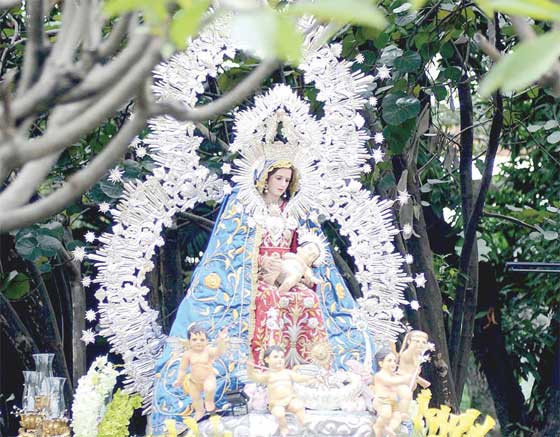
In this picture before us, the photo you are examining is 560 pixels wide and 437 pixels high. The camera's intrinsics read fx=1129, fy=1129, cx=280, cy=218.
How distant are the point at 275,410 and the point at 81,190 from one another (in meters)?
3.47

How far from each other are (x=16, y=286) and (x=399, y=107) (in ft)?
10.1

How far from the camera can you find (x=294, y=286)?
6.17 meters

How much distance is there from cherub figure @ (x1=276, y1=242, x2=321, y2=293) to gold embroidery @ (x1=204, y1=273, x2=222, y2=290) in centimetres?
33

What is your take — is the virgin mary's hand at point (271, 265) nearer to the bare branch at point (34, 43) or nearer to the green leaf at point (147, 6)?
the bare branch at point (34, 43)

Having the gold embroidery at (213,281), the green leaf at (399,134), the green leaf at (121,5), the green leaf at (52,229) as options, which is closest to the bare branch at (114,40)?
the green leaf at (121,5)

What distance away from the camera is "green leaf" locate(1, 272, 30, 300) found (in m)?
7.84

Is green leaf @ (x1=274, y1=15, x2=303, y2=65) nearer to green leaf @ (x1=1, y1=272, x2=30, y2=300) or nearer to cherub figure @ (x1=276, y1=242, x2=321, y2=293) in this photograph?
cherub figure @ (x1=276, y1=242, x2=321, y2=293)

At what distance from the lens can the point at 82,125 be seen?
202 cm

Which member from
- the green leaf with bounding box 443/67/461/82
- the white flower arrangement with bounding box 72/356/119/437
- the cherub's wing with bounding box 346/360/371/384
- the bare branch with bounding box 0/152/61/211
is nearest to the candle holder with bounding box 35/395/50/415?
the white flower arrangement with bounding box 72/356/119/437

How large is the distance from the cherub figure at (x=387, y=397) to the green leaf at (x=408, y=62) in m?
1.73

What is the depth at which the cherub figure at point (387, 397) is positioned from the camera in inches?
220

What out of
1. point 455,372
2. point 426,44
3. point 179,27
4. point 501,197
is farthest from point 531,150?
point 179,27

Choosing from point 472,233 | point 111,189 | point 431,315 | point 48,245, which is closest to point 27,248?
point 48,245

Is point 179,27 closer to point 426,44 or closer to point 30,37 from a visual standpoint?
point 30,37
